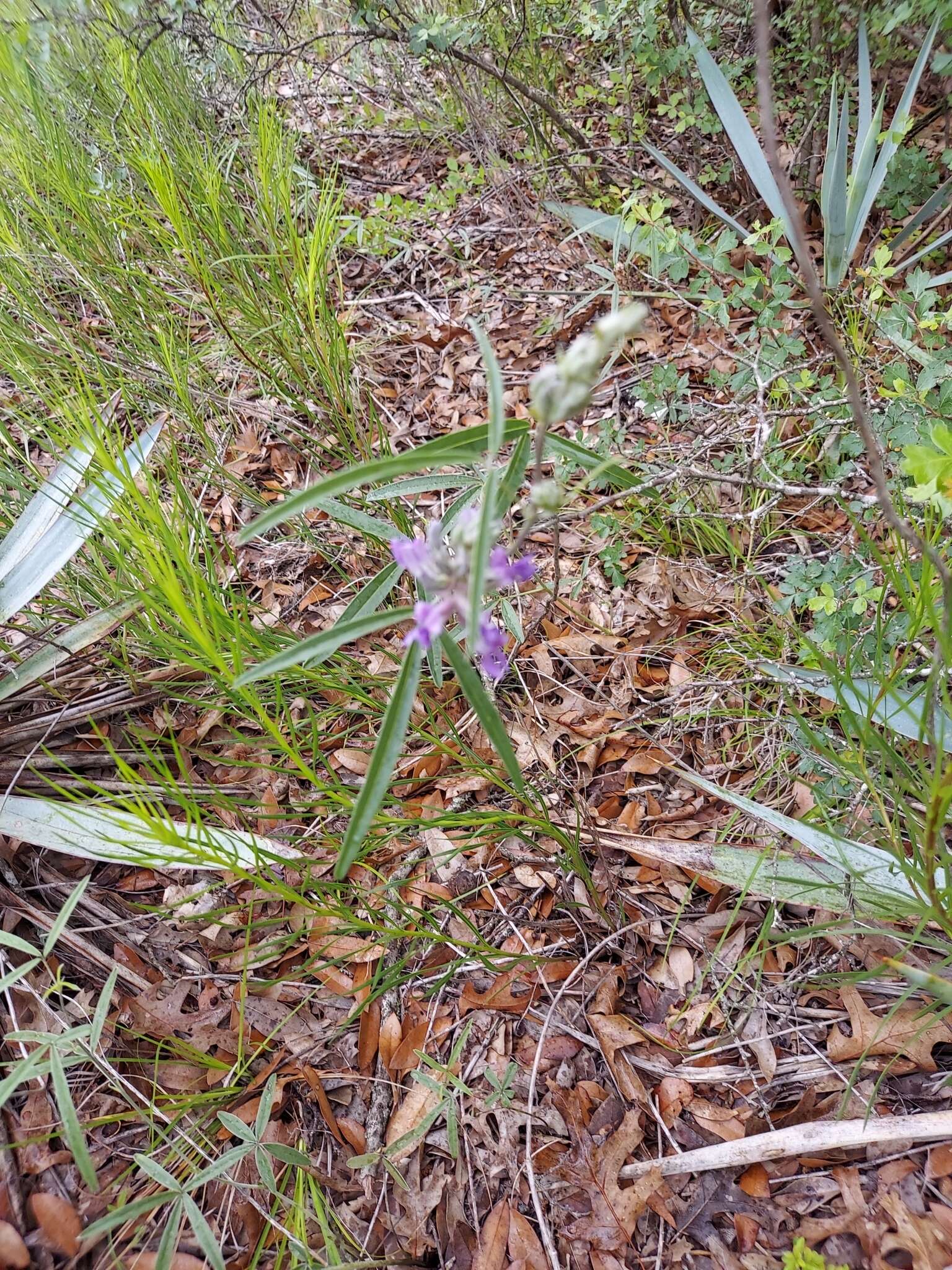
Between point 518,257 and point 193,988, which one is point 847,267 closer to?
point 518,257

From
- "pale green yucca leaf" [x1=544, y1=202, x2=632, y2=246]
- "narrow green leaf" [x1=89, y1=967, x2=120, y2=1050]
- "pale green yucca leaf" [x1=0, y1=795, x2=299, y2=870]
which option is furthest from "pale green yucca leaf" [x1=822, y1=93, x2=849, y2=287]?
"narrow green leaf" [x1=89, y1=967, x2=120, y2=1050]

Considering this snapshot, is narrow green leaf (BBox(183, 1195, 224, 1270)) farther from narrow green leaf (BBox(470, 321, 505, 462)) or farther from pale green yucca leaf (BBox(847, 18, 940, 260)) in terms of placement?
pale green yucca leaf (BBox(847, 18, 940, 260))

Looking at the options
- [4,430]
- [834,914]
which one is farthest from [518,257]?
[834,914]

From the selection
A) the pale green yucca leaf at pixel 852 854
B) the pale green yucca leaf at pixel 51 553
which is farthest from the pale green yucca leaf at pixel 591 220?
the pale green yucca leaf at pixel 852 854

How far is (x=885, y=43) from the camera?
179 centimetres

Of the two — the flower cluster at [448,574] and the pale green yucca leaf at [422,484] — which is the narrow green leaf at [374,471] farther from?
the pale green yucca leaf at [422,484]

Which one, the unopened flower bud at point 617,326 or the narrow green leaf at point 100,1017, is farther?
the narrow green leaf at point 100,1017

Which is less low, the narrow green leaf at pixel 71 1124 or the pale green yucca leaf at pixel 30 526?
the pale green yucca leaf at pixel 30 526

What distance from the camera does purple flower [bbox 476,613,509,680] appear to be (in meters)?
0.69

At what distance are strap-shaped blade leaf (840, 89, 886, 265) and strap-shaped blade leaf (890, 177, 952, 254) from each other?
0.17 m

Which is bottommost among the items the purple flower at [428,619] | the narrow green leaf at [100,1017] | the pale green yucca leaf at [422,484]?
the narrow green leaf at [100,1017]

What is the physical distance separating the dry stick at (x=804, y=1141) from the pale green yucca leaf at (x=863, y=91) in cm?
202

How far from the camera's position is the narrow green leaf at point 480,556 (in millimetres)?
619

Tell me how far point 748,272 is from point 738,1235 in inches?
72.2
